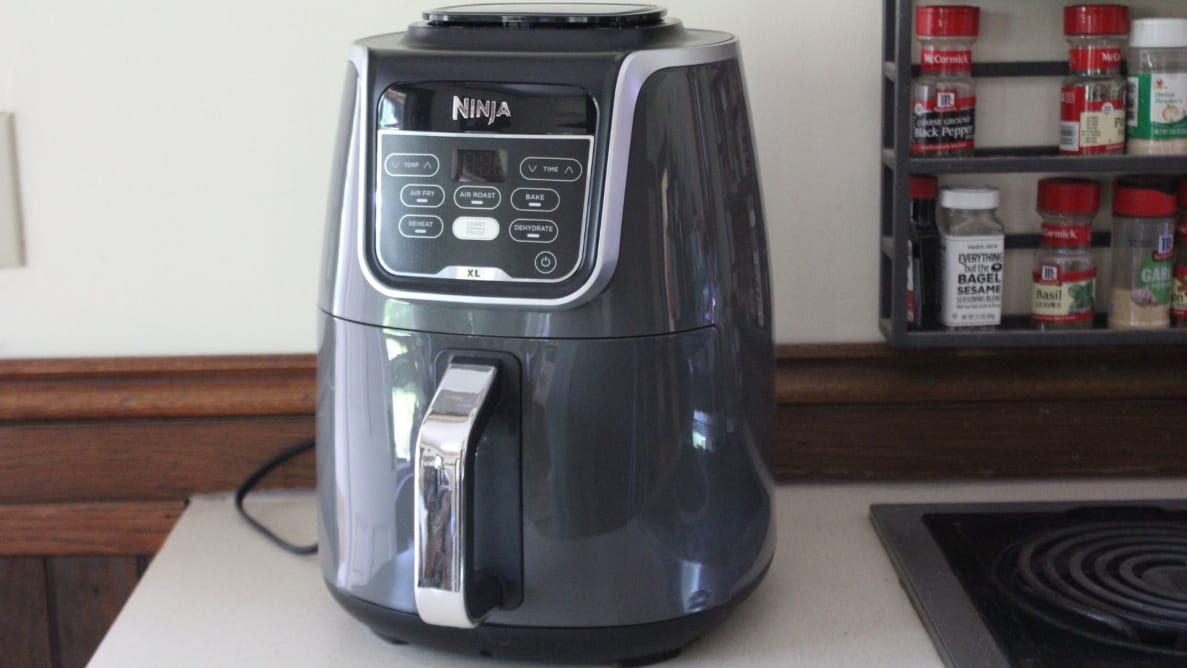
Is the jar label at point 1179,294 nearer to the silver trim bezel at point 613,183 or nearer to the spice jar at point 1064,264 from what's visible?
the spice jar at point 1064,264

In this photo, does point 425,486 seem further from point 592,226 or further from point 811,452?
point 811,452

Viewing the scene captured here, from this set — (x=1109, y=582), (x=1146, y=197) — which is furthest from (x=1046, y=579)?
(x=1146, y=197)

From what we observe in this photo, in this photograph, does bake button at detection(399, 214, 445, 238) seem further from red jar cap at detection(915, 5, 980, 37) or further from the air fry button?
red jar cap at detection(915, 5, 980, 37)

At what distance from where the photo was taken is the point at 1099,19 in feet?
2.74

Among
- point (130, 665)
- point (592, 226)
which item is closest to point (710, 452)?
point (592, 226)

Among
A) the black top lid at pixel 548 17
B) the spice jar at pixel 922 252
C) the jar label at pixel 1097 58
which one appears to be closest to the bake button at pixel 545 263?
the black top lid at pixel 548 17

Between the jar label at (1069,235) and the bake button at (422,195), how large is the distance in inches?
18.6

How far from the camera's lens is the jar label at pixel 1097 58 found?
2.78ft

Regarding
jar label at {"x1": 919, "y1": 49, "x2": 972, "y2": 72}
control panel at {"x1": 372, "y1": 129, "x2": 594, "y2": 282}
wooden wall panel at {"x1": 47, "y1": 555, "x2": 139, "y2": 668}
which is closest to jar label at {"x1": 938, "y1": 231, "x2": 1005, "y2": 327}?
jar label at {"x1": 919, "y1": 49, "x2": 972, "y2": 72}

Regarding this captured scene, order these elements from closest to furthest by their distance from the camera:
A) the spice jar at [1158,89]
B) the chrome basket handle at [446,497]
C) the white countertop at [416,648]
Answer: the chrome basket handle at [446,497] < the white countertop at [416,648] < the spice jar at [1158,89]

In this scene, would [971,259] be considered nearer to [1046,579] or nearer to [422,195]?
[1046,579]

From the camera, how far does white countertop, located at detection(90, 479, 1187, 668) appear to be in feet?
2.37

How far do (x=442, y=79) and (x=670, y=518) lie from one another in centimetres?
27

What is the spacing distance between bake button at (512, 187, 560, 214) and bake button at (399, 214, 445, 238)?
43 millimetres
